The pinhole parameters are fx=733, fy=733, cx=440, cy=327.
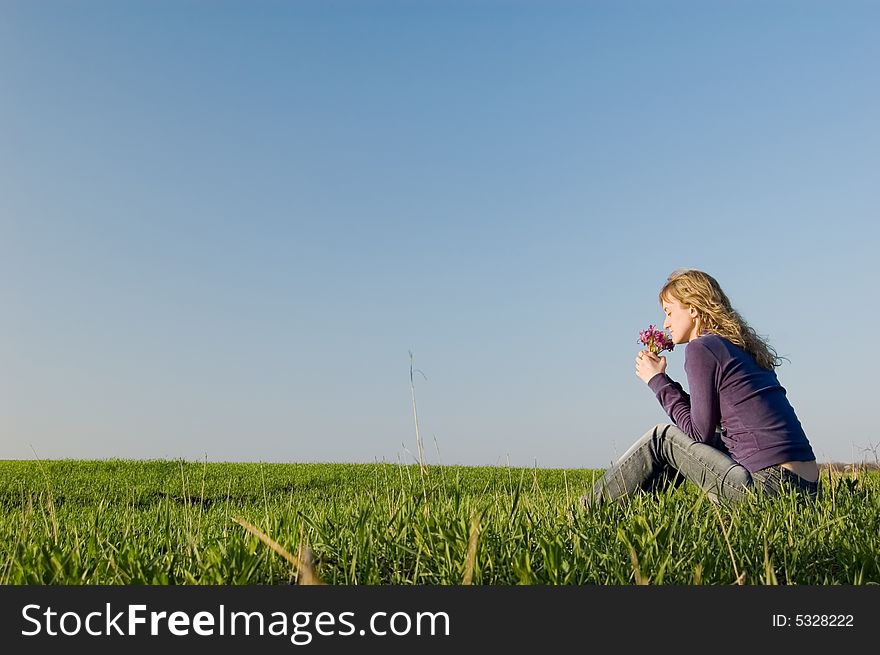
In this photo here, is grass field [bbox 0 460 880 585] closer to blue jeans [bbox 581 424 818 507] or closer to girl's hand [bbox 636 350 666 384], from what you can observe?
blue jeans [bbox 581 424 818 507]

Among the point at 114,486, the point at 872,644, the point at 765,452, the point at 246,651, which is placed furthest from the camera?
the point at 114,486

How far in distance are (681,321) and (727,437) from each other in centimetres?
85

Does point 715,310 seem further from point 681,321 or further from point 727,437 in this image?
point 727,437

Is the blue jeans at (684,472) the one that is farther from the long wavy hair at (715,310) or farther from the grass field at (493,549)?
the long wavy hair at (715,310)

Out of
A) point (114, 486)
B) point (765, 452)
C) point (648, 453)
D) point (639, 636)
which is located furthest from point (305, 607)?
point (114, 486)

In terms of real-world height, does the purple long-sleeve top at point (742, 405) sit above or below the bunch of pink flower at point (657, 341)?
below

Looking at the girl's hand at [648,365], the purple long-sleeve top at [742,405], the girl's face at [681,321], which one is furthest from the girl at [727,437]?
the girl's hand at [648,365]

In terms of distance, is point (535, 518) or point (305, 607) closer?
point (305, 607)

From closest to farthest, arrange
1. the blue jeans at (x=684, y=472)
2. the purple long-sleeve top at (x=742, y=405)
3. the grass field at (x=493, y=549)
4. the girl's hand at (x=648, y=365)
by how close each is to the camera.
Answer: the grass field at (x=493, y=549)
the blue jeans at (x=684, y=472)
the purple long-sleeve top at (x=742, y=405)
the girl's hand at (x=648, y=365)

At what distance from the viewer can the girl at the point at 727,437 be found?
4.55 meters

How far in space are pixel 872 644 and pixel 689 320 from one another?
3018mm

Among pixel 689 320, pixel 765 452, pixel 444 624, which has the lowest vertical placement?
pixel 444 624

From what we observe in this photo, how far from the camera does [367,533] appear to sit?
3.26m

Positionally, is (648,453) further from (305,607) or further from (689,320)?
(305,607)
